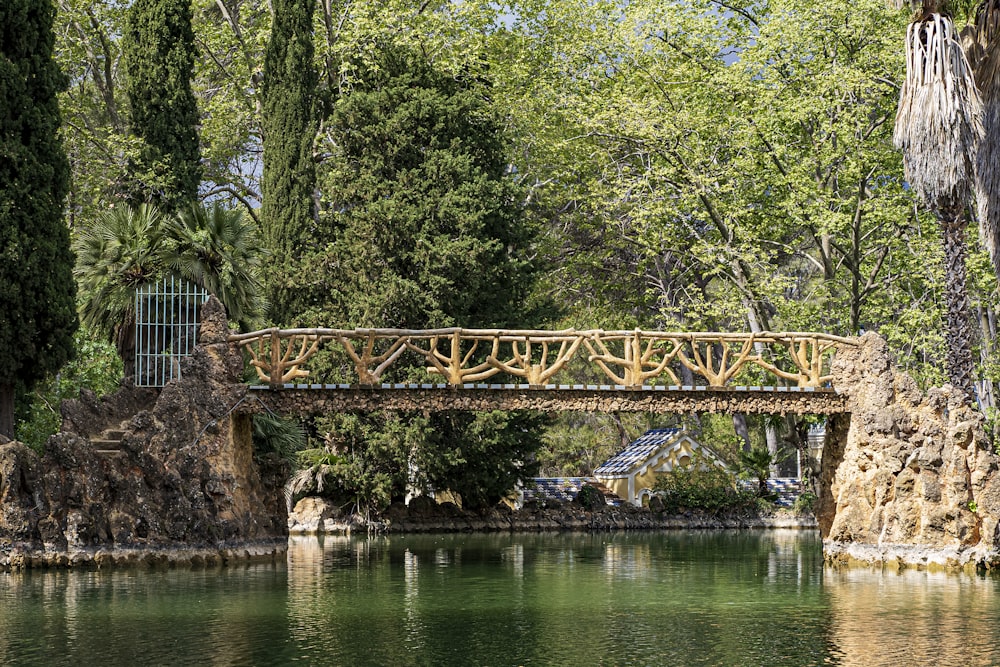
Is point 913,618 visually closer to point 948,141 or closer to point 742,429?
point 948,141

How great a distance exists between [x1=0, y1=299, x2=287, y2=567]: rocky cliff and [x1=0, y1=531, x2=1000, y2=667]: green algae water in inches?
41.9

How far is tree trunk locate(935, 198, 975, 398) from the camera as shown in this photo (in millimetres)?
24594

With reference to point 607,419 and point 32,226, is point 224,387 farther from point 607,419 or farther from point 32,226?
point 607,419

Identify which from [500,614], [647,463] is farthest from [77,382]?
[647,463]

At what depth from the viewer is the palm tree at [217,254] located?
2761cm

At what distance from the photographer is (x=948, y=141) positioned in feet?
80.4

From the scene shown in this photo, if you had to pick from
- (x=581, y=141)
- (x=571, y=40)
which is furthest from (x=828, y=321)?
(x=571, y=40)

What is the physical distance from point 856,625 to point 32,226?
1676 cm

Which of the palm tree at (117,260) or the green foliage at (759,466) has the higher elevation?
the palm tree at (117,260)

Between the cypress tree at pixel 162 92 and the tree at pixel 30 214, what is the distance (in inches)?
335

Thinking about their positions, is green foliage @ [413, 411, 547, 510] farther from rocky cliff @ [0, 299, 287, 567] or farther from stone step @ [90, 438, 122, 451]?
stone step @ [90, 438, 122, 451]

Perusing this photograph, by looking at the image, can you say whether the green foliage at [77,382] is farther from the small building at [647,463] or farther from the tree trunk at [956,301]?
the small building at [647,463]

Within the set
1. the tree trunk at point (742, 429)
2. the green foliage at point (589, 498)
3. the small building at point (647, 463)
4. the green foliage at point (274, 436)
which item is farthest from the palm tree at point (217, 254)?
the tree trunk at point (742, 429)

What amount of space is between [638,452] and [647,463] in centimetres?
72
